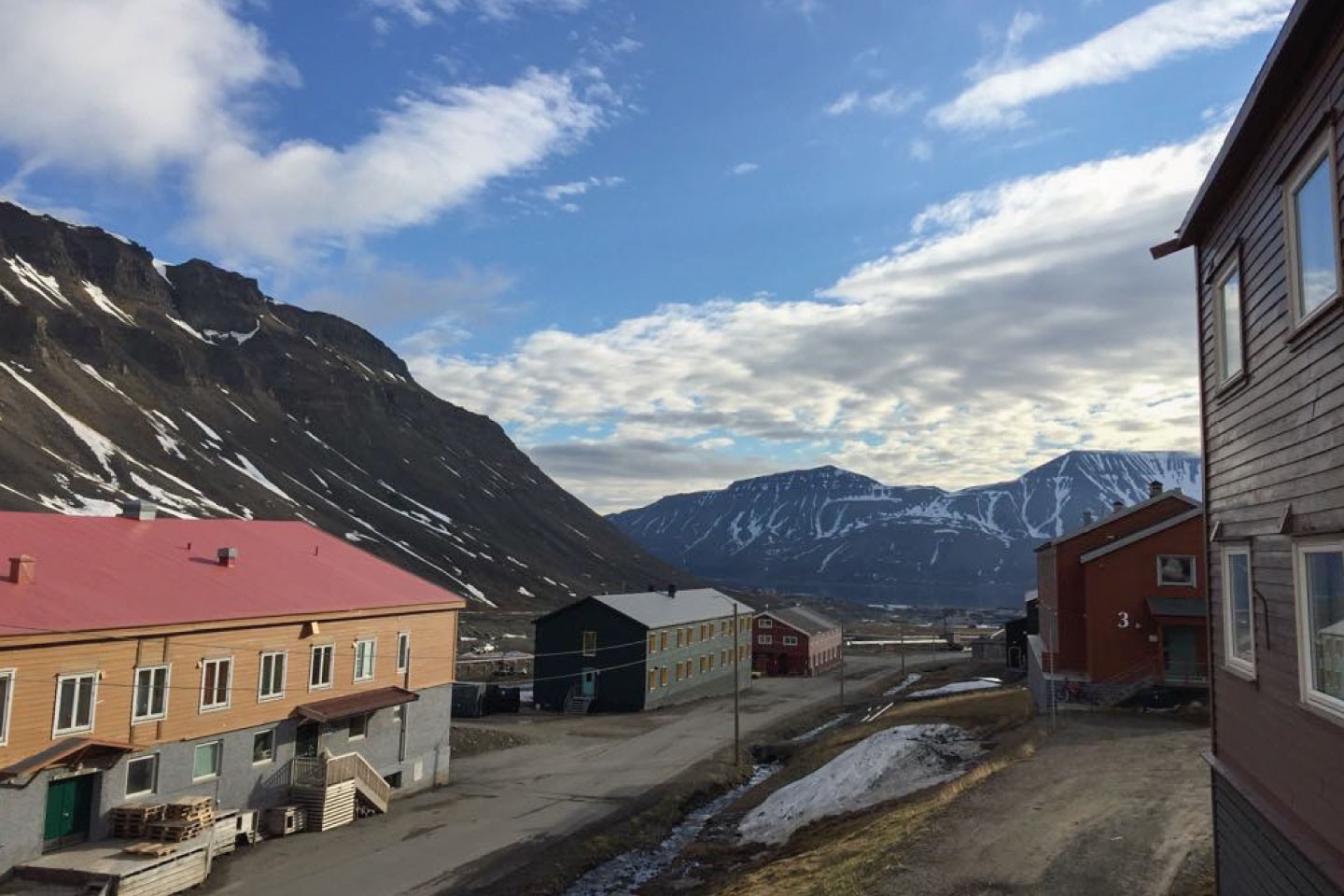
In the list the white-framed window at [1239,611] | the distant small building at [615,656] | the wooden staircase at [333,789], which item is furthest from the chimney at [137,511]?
the distant small building at [615,656]

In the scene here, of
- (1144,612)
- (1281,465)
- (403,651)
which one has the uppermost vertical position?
(1281,465)

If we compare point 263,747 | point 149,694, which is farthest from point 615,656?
point 149,694

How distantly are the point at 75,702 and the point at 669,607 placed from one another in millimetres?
52515

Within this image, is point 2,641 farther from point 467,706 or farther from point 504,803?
point 467,706

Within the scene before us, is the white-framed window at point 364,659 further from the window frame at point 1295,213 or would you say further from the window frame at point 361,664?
the window frame at point 1295,213

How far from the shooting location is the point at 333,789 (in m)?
32.2

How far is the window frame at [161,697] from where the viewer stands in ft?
87.6

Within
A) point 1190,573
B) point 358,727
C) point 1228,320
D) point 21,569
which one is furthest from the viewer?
point 1190,573

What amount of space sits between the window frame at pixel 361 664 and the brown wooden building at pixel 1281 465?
29791 mm

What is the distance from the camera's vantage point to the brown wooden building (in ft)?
29.6

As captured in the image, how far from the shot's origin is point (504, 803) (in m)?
36.6

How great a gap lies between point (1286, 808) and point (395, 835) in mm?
27929

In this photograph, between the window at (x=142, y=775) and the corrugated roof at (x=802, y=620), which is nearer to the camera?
the window at (x=142, y=775)

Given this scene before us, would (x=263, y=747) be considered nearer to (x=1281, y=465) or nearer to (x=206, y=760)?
(x=206, y=760)
